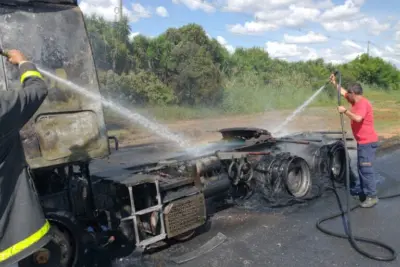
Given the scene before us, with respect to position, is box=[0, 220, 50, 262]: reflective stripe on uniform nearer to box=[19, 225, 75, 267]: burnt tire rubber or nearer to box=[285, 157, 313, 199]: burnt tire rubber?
box=[19, 225, 75, 267]: burnt tire rubber

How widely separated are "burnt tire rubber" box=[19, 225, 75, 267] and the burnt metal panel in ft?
2.28

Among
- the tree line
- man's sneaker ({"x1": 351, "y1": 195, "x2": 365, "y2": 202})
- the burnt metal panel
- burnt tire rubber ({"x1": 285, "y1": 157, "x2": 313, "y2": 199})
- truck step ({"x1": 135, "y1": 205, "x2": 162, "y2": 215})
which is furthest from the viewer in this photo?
the tree line

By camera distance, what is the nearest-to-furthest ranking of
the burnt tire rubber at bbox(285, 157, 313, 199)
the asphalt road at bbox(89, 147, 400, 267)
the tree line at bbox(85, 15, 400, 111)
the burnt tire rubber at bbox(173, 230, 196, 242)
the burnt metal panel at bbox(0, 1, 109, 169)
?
the burnt metal panel at bbox(0, 1, 109, 169) < the asphalt road at bbox(89, 147, 400, 267) < the burnt tire rubber at bbox(173, 230, 196, 242) < the burnt tire rubber at bbox(285, 157, 313, 199) < the tree line at bbox(85, 15, 400, 111)

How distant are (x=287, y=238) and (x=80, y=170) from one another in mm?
2758

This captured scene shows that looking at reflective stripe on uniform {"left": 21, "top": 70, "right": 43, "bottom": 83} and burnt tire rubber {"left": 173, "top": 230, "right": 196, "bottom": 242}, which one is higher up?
reflective stripe on uniform {"left": 21, "top": 70, "right": 43, "bottom": 83}

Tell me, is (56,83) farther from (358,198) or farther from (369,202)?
(358,198)

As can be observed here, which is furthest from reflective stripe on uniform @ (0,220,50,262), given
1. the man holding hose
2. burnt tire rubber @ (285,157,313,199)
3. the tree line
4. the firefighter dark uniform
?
the tree line

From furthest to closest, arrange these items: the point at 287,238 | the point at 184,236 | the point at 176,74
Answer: the point at 176,74, the point at 287,238, the point at 184,236

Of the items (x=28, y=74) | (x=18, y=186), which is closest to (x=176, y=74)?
(x=28, y=74)

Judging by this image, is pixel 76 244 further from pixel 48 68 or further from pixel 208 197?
pixel 208 197

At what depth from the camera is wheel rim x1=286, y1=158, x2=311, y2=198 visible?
6.91m

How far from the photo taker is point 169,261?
4766 mm

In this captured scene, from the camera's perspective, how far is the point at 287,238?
5.40m

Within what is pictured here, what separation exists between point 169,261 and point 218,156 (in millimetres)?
1758
